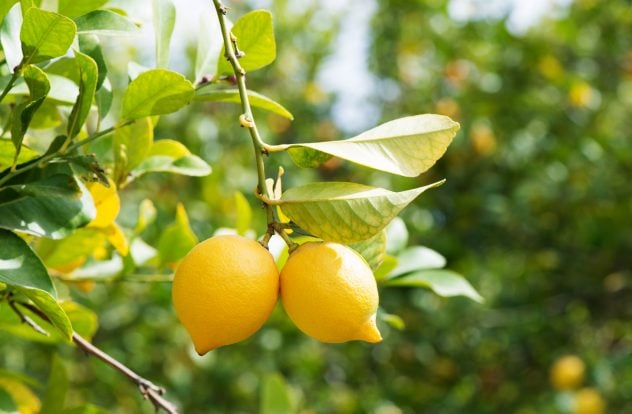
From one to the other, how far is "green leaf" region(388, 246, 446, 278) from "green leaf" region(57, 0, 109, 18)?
19.9 inches

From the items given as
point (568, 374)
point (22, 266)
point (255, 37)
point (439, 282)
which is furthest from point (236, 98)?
point (568, 374)

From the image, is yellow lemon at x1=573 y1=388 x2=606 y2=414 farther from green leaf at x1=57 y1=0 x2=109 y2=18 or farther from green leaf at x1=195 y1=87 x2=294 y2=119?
green leaf at x1=57 y1=0 x2=109 y2=18

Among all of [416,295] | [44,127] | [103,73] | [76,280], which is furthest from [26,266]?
[416,295]

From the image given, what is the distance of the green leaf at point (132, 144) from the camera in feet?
3.09

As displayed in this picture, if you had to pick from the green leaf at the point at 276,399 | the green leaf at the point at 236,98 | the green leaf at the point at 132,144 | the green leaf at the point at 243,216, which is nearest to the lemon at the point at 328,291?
the green leaf at the point at 236,98

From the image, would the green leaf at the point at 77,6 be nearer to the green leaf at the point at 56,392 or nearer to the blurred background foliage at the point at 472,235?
the green leaf at the point at 56,392

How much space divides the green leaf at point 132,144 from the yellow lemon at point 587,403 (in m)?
2.26

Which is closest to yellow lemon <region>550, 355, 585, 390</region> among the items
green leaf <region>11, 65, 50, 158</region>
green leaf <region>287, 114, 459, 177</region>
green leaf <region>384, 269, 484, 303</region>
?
green leaf <region>384, 269, 484, 303</region>

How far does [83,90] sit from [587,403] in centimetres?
249

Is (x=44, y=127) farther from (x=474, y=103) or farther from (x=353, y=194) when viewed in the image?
(x=474, y=103)

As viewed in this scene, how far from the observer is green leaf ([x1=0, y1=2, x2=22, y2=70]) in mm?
739

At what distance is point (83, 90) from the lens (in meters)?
0.75

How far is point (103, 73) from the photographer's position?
32.9 inches

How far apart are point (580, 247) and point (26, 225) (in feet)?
9.02
